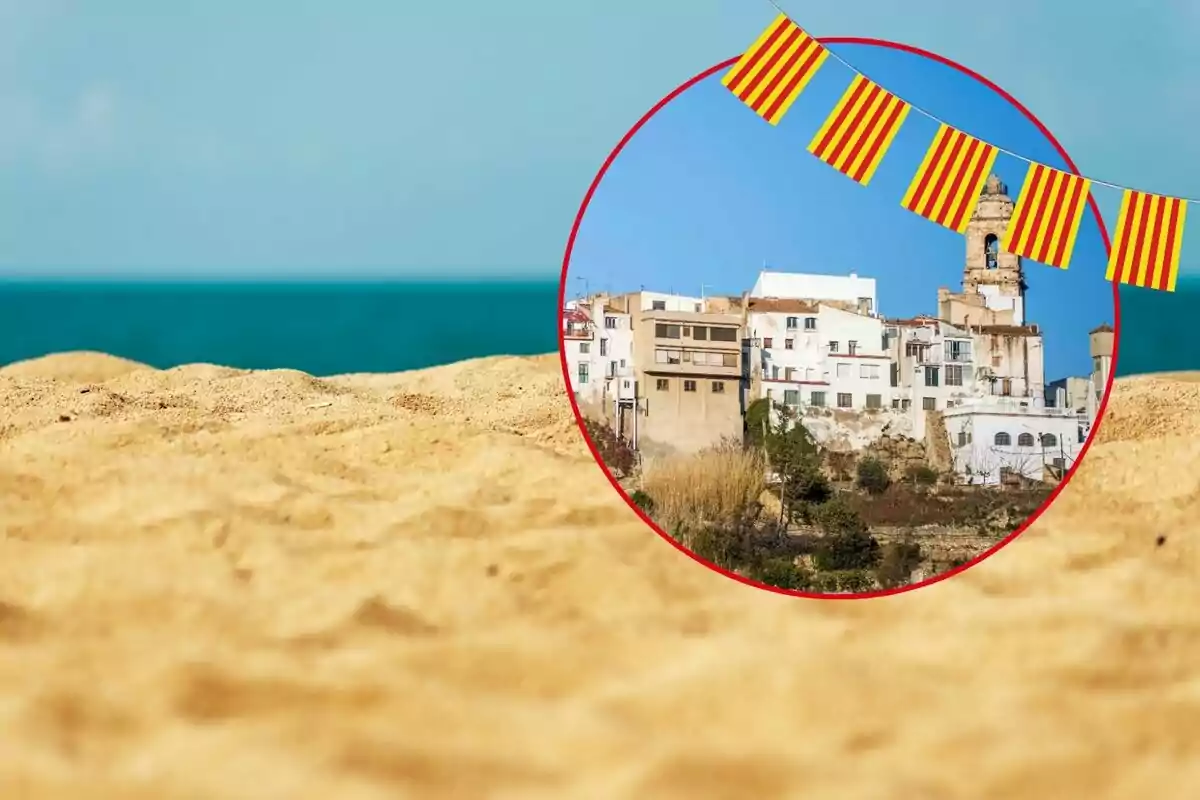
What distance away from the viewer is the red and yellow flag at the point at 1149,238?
10.3 ft

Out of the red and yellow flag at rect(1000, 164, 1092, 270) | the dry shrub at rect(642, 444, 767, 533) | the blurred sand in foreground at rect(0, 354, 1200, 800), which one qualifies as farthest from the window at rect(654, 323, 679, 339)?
the red and yellow flag at rect(1000, 164, 1092, 270)

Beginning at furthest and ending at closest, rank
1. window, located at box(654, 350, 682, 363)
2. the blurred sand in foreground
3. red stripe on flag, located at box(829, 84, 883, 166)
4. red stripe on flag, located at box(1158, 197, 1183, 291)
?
1. window, located at box(654, 350, 682, 363)
2. red stripe on flag, located at box(829, 84, 883, 166)
3. red stripe on flag, located at box(1158, 197, 1183, 291)
4. the blurred sand in foreground

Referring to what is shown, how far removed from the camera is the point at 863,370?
341 centimetres

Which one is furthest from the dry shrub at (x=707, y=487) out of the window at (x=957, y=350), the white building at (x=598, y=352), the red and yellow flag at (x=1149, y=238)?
the red and yellow flag at (x=1149, y=238)

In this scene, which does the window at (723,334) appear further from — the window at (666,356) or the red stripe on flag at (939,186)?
the red stripe on flag at (939,186)

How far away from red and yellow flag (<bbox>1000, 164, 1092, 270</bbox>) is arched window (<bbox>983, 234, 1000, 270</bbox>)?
5 cm

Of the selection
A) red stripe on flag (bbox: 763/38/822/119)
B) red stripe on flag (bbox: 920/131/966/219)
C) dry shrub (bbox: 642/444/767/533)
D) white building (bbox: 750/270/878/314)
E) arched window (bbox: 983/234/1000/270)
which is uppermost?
red stripe on flag (bbox: 763/38/822/119)

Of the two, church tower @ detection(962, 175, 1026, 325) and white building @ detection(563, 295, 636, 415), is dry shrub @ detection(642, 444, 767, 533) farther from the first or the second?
church tower @ detection(962, 175, 1026, 325)

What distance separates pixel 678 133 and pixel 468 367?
3491mm

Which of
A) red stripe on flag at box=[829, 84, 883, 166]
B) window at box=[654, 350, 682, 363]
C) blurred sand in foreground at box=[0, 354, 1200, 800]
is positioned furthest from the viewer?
window at box=[654, 350, 682, 363]

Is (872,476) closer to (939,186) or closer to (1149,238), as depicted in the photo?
(939,186)

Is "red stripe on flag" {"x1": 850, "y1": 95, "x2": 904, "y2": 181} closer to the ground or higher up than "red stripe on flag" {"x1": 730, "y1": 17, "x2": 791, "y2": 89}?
closer to the ground

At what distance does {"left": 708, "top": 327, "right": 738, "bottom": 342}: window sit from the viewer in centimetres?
340

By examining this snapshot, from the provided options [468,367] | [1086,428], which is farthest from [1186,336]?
[1086,428]
